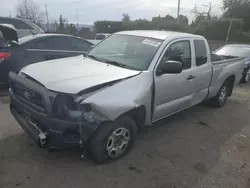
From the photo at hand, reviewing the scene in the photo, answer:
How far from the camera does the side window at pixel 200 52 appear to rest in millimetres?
4617

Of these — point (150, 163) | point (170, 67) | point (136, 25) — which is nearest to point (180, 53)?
point (170, 67)

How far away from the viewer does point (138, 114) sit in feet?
11.5

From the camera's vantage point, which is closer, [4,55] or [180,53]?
[180,53]

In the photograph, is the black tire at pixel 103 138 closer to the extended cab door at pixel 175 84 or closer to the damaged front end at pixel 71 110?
the damaged front end at pixel 71 110

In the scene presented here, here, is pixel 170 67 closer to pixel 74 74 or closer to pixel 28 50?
pixel 74 74

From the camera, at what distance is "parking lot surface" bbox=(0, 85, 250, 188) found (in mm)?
2988

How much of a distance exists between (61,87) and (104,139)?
84cm

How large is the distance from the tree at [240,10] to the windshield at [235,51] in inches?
740

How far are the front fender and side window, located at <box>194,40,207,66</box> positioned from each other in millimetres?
1542

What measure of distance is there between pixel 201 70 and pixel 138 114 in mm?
1880

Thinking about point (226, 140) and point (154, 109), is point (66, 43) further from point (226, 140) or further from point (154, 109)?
point (226, 140)

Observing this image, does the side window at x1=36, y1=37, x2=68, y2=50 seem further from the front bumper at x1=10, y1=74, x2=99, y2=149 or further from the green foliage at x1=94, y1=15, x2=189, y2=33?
the green foliage at x1=94, y1=15, x2=189, y2=33

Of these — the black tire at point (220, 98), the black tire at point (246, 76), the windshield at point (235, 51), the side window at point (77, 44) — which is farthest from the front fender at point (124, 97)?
the windshield at point (235, 51)

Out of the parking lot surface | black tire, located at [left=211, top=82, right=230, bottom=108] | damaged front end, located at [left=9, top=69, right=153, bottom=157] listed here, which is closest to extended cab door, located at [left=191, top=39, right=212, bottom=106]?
the parking lot surface
